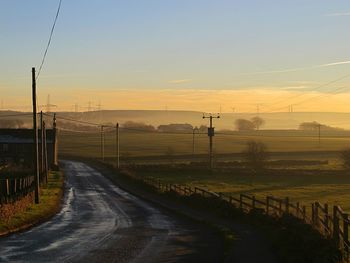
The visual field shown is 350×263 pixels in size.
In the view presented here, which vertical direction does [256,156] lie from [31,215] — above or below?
below

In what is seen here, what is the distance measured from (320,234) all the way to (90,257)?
658cm

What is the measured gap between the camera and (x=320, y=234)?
17453 millimetres

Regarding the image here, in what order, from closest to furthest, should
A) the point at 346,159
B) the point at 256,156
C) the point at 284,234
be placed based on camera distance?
the point at 284,234, the point at 346,159, the point at 256,156

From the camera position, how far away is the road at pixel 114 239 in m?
18.1

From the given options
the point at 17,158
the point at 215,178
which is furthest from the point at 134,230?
the point at 17,158

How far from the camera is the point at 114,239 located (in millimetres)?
22719

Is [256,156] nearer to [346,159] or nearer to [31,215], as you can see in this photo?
[346,159]

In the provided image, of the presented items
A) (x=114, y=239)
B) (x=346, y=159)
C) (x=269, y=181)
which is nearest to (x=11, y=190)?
(x=114, y=239)

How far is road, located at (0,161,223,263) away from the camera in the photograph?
1812cm

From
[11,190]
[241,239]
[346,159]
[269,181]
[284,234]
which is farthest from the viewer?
[346,159]

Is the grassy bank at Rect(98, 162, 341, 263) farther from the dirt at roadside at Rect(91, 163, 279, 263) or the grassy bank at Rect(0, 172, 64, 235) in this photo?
the grassy bank at Rect(0, 172, 64, 235)

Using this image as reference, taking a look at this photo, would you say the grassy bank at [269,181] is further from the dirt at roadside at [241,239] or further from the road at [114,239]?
the road at [114,239]

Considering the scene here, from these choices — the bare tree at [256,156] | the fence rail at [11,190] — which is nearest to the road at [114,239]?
the fence rail at [11,190]

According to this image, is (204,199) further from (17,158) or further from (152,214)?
(17,158)
